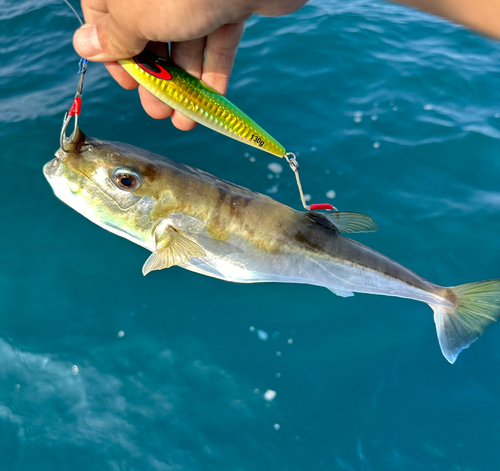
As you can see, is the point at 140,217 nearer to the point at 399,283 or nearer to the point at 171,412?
the point at 171,412

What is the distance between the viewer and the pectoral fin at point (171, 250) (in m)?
2.58

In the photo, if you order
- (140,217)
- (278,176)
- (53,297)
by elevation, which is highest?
(140,217)

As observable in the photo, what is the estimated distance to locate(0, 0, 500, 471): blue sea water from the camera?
10.8 feet

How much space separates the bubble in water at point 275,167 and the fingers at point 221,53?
1949mm

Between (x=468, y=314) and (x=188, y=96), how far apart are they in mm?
3031

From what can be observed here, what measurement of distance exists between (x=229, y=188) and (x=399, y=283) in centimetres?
166

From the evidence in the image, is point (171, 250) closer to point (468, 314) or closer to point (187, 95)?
point (187, 95)

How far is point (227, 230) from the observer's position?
280cm

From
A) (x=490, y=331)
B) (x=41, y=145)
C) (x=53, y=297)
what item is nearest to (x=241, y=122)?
(x=53, y=297)

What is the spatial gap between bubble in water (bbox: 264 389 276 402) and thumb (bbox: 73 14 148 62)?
3079 millimetres

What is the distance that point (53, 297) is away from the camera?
396 cm

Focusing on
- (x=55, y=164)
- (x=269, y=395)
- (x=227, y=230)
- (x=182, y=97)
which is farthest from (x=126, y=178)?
(x=269, y=395)

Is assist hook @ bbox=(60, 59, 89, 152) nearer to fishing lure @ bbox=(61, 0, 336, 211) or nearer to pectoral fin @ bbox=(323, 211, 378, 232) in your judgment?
fishing lure @ bbox=(61, 0, 336, 211)

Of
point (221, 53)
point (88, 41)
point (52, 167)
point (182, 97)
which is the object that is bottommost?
point (52, 167)
